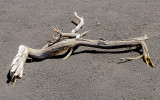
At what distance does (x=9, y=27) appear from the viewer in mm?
5633

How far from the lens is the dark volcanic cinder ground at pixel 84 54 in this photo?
3855mm

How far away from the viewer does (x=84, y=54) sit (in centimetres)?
462

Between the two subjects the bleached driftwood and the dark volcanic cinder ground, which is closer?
the dark volcanic cinder ground

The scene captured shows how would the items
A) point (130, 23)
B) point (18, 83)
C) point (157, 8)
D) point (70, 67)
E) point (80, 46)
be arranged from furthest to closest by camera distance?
point (157, 8) → point (130, 23) → point (80, 46) → point (70, 67) → point (18, 83)

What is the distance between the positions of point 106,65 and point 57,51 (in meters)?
1.07

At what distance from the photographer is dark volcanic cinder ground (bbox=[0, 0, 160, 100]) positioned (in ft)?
12.6

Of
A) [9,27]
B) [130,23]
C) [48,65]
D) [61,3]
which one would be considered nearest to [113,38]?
[130,23]

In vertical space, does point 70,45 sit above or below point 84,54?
above

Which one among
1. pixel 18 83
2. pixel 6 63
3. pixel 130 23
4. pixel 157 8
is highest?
pixel 157 8

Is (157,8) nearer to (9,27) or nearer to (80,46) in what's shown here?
(80,46)

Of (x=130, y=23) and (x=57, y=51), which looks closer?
(x=57, y=51)

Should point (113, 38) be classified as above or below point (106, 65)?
above

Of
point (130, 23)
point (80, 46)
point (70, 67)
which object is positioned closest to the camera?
point (70, 67)

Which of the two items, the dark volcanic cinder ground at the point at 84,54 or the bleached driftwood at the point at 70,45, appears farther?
the bleached driftwood at the point at 70,45
